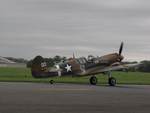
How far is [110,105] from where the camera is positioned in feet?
Result: 68.3

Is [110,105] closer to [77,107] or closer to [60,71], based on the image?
[77,107]

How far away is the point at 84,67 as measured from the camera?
45625mm

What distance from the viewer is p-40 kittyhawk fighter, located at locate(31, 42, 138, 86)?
42.9 m

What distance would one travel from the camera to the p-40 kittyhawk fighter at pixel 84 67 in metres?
42.9

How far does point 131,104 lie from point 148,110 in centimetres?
251

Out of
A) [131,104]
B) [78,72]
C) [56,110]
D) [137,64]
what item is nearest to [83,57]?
[78,72]

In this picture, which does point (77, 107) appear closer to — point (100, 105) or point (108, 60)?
point (100, 105)

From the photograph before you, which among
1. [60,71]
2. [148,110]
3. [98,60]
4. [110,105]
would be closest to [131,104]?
[110,105]

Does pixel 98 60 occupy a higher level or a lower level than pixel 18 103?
higher

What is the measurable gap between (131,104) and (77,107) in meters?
2.99

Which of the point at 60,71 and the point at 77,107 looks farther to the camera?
the point at 60,71

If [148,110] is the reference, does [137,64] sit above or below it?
above

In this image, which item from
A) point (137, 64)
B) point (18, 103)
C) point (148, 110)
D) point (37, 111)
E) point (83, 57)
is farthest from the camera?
point (137, 64)

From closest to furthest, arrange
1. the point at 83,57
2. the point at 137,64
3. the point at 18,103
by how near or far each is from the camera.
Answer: the point at 18,103 → the point at 83,57 → the point at 137,64
